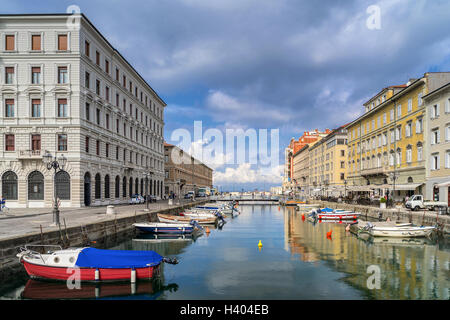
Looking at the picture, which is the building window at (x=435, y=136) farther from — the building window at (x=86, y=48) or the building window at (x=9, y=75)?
the building window at (x=9, y=75)

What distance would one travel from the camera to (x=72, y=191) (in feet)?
133

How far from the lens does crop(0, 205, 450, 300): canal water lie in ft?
46.6

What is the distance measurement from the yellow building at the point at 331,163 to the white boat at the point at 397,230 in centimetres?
4030

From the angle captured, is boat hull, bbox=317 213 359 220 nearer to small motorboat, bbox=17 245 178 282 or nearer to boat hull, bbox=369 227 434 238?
boat hull, bbox=369 227 434 238

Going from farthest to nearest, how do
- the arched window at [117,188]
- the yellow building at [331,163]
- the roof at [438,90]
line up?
the yellow building at [331,163]
the arched window at [117,188]
the roof at [438,90]

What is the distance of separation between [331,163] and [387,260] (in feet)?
214

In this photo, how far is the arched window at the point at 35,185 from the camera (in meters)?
40.6

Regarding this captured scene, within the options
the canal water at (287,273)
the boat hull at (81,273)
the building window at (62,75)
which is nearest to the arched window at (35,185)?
the building window at (62,75)

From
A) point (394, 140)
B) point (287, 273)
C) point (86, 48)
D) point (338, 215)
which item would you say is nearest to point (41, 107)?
point (86, 48)

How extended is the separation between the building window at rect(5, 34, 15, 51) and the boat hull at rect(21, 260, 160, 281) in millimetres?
35808

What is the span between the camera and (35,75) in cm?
4075

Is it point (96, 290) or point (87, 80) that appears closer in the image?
point (96, 290)

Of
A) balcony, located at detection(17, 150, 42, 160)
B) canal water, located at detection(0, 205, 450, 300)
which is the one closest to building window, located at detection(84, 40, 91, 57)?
balcony, located at detection(17, 150, 42, 160)

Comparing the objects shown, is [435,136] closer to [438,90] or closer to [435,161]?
[435,161]
